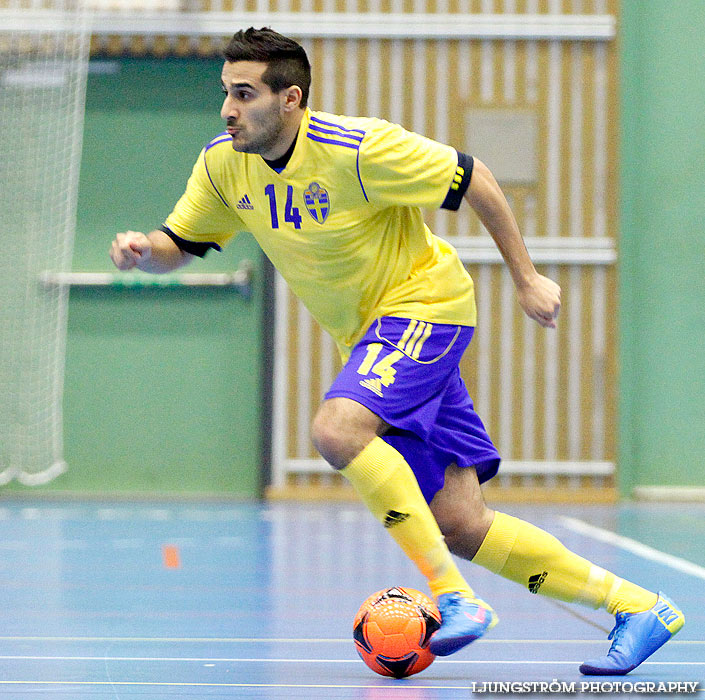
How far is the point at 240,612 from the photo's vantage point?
13.9ft

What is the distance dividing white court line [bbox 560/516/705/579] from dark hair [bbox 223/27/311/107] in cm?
322

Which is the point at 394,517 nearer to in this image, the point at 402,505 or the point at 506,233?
the point at 402,505

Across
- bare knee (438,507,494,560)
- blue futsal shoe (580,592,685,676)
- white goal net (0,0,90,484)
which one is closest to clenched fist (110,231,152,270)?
bare knee (438,507,494,560)

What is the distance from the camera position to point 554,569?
312cm

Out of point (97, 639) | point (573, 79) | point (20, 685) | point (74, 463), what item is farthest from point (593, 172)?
point (20, 685)

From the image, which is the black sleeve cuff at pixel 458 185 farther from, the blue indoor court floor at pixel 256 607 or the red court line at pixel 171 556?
the red court line at pixel 171 556

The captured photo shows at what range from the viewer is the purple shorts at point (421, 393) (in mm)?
2936

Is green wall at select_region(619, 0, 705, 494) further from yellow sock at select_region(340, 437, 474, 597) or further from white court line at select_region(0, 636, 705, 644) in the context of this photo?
yellow sock at select_region(340, 437, 474, 597)

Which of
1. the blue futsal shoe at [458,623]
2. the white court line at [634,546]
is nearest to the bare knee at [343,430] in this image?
the blue futsal shoe at [458,623]

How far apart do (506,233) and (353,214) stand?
0.41 metres

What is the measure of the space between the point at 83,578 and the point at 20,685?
2.23 m

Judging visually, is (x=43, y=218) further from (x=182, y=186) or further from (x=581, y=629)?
(x=581, y=629)

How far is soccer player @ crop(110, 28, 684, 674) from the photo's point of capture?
2.91 m

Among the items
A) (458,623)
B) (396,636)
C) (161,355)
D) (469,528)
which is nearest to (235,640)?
(396,636)
